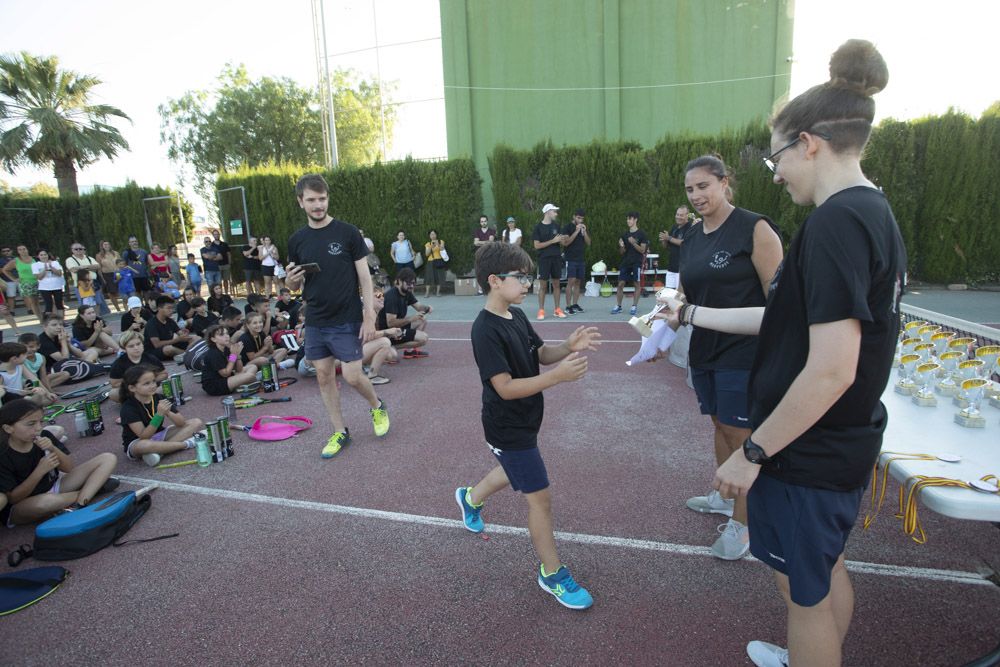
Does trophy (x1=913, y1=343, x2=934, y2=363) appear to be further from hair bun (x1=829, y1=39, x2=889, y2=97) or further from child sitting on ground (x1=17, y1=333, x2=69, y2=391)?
child sitting on ground (x1=17, y1=333, x2=69, y2=391)

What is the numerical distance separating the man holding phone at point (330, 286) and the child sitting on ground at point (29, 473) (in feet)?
6.34

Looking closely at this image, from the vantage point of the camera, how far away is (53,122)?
2022 cm

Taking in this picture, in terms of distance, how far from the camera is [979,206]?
1361 cm

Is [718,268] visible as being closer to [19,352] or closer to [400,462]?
[400,462]

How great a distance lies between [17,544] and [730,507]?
16.5 ft

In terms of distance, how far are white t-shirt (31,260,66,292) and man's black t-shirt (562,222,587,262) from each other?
12.8 metres

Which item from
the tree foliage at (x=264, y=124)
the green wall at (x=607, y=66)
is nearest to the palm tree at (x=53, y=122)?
the tree foliage at (x=264, y=124)

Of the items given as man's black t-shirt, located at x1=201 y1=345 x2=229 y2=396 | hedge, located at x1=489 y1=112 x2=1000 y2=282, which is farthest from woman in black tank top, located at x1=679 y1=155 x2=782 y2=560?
hedge, located at x1=489 y1=112 x2=1000 y2=282

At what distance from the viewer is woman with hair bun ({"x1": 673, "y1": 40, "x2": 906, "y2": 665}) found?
4.70ft

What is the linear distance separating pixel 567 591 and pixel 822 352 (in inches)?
77.7

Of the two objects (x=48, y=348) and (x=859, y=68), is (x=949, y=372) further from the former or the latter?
(x=48, y=348)

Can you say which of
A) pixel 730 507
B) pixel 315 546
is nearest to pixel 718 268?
pixel 730 507

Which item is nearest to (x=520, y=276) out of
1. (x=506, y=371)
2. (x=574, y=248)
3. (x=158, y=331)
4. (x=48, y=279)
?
(x=506, y=371)

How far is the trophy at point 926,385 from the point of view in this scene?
270 centimetres
